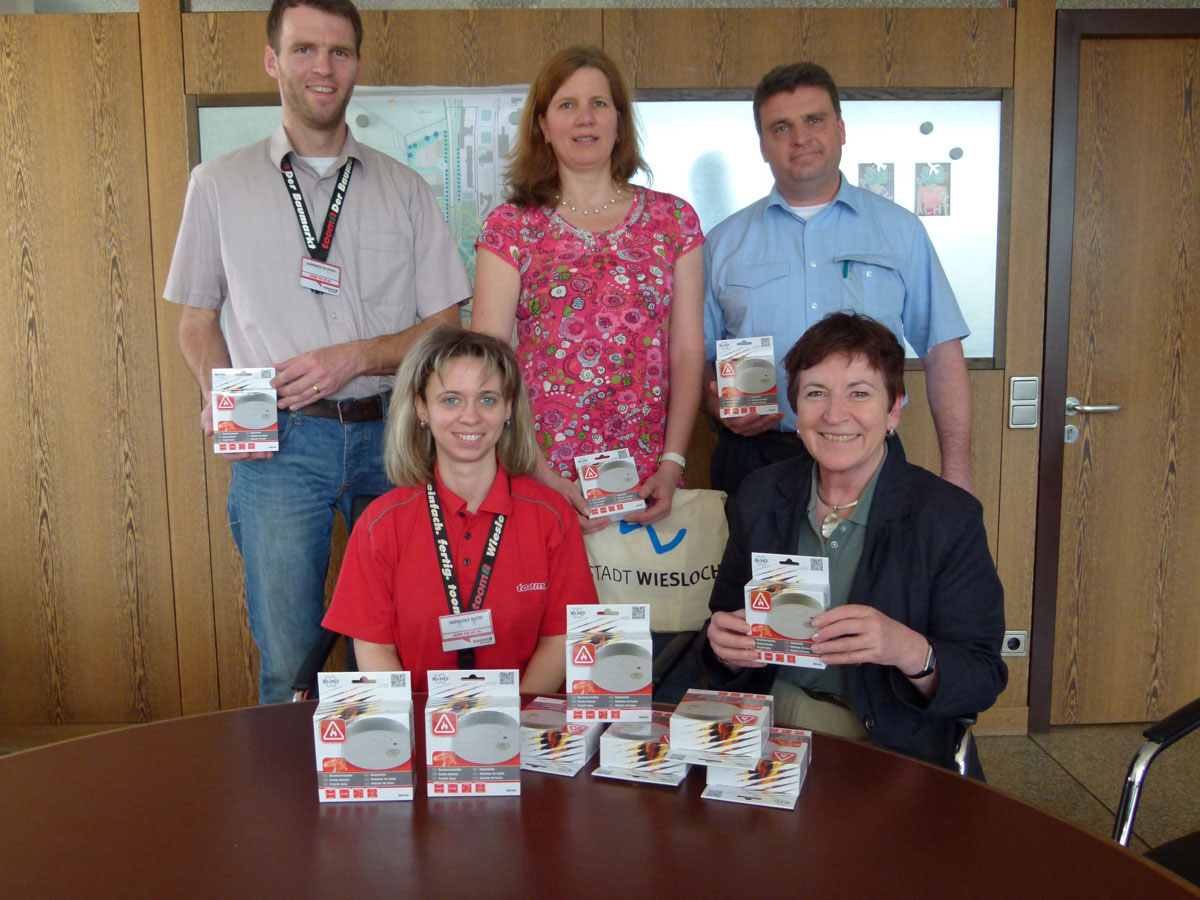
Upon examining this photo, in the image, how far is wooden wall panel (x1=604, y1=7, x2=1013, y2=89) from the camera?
319cm

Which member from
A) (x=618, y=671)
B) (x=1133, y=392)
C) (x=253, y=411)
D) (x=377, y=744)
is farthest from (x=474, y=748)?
(x=1133, y=392)

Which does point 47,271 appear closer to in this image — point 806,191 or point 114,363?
point 114,363

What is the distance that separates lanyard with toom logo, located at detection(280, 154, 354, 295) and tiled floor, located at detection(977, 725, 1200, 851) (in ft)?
8.17

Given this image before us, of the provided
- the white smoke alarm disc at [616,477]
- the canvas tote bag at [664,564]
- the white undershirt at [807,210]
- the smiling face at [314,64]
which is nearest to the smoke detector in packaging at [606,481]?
the white smoke alarm disc at [616,477]

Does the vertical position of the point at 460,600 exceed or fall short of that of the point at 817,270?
it falls short

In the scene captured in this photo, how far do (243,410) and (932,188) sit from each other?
239cm

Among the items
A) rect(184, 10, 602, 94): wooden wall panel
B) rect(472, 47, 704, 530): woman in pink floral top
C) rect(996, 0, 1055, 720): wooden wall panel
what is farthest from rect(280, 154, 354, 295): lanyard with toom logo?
rect(996, 0, 1055, 720): wooden wall panel

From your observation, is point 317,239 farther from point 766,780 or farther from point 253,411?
point 766,780

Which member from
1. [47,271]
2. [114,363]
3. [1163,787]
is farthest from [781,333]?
[47,271]

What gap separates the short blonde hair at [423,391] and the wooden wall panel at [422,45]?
1496mm

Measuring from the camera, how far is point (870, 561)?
175 cm

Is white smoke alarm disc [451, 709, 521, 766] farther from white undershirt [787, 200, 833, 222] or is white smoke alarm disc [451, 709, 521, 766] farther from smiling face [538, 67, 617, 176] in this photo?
white undershirt [787, 200, 833, 222]

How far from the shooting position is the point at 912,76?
3230 millimetres

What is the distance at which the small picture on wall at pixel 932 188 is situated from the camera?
3.31 meters
